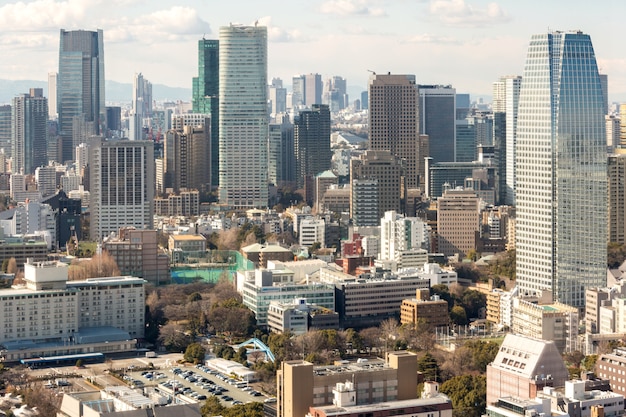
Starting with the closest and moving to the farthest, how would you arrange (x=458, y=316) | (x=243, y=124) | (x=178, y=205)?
(x=458, y=316), (x=178, y=205), (x=243, y=124)

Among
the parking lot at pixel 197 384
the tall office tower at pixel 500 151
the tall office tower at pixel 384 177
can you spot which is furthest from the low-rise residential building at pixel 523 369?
the tall office tower at pixel 500 151

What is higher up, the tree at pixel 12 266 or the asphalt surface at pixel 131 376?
the tree at pixel 12 266

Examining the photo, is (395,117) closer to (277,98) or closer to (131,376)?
(131,376)

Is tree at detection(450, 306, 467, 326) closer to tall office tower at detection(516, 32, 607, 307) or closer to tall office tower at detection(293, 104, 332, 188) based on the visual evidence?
tall office tower at detection(516, 32, 607, 307)

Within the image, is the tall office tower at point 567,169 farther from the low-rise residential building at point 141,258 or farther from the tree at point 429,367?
the low-rise residential building at point 141,258

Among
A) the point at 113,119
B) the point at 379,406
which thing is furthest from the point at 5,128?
the point at 379,406

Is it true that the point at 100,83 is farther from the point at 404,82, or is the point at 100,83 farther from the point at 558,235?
the point at 558,235
